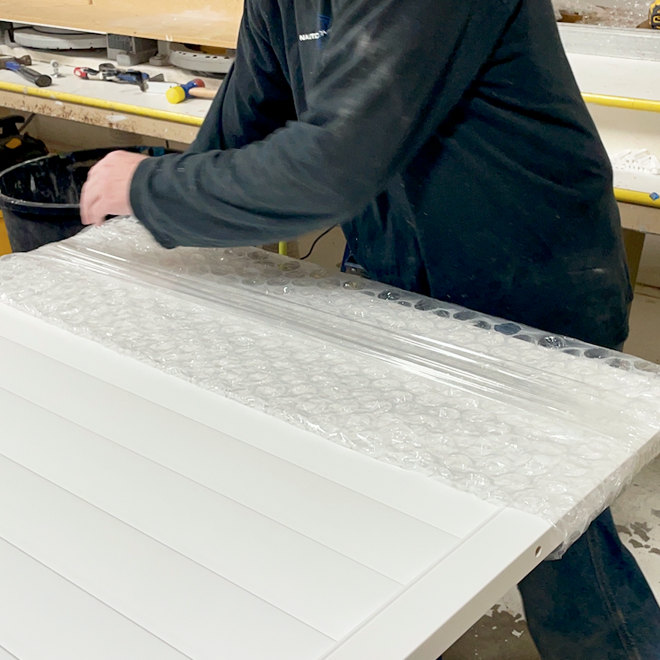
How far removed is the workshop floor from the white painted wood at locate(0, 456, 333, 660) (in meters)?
0.77

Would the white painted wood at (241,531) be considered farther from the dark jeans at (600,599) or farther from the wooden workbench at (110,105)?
the wooden workbench at (110,105)

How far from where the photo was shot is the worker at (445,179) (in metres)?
0.65

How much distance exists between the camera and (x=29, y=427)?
626 millimetres

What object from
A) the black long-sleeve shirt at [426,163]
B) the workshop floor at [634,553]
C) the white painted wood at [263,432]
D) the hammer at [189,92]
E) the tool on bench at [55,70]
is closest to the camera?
the white painted wood at [263,432]

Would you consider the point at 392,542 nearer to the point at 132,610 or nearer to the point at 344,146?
the point at 132,610

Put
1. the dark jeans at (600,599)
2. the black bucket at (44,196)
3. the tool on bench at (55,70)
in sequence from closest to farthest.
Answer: the dark jeans at (600,599) < the black bucket at (44,196) < the tool on bench at (55,70)

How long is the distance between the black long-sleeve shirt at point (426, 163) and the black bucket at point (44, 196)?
57 centimetres

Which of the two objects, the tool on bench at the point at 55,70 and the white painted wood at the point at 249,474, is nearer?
the white painted wood at the point at 249,474

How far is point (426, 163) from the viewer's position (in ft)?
2.59

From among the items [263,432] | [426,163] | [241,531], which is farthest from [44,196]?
[241,531]

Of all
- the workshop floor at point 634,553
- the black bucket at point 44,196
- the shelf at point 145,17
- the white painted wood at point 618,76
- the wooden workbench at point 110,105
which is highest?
the shelf at point 145,17

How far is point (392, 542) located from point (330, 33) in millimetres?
455

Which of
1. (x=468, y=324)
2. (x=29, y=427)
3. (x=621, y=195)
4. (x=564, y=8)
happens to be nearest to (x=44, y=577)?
(x=29, y=427)

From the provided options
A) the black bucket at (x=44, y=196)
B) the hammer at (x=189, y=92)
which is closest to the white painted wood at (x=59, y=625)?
the black bucket at (x=44, y=196)
